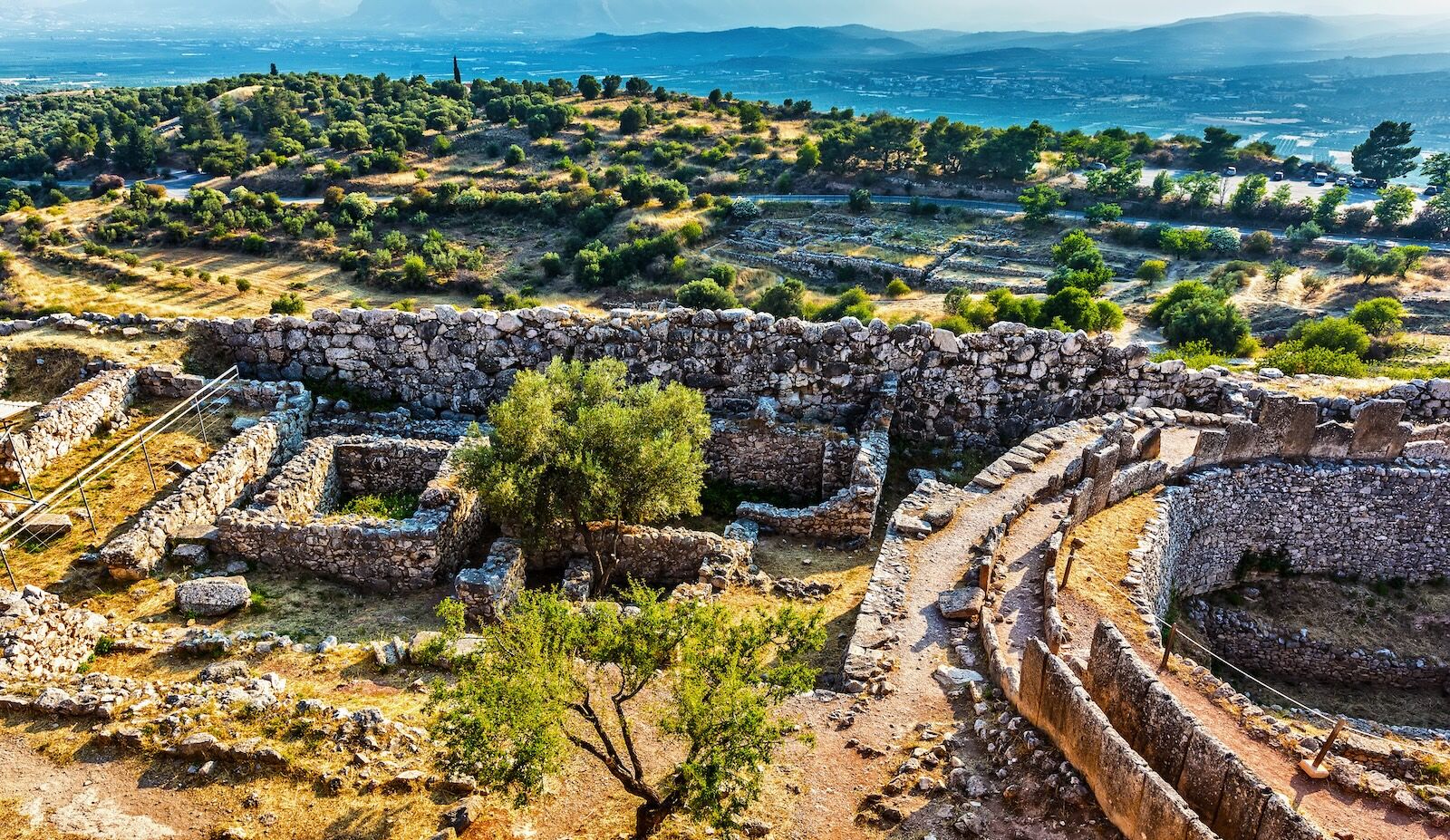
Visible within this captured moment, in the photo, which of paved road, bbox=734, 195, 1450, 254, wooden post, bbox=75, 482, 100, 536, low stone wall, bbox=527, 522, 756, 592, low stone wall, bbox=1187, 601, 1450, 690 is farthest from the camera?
paved road, bbox=734, 195, 1450, 254

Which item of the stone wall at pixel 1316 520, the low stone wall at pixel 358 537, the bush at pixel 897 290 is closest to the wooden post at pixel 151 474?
the low stone wall at pixel 358 537

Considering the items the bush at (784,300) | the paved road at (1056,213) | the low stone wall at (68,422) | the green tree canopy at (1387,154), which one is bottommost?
the bush at (784,300)

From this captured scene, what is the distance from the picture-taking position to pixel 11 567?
520 inches

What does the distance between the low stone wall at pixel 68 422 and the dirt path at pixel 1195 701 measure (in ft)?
55.5

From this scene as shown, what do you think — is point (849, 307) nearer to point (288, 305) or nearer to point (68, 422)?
point (288, 305)

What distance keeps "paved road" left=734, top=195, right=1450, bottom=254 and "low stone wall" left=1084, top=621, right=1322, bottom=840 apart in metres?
68.0

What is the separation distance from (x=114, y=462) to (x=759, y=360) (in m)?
12.5

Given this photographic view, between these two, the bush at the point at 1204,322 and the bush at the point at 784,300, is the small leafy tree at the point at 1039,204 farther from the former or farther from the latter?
the bush at the point at 784,300

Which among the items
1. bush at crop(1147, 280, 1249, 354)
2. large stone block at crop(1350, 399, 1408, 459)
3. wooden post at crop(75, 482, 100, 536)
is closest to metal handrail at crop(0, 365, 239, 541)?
wooden post at crop(75, 482, 100, 536)

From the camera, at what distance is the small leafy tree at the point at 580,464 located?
42.0 feet

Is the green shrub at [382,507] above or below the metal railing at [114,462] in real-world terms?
below

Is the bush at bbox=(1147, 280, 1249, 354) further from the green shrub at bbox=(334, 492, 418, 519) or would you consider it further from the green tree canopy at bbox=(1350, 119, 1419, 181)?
the green tree canopy at bbox=(1350, 119, 1419, 181)

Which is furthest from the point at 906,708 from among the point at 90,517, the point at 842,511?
the point at 90,517

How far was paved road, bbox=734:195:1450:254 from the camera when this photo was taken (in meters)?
63.4
